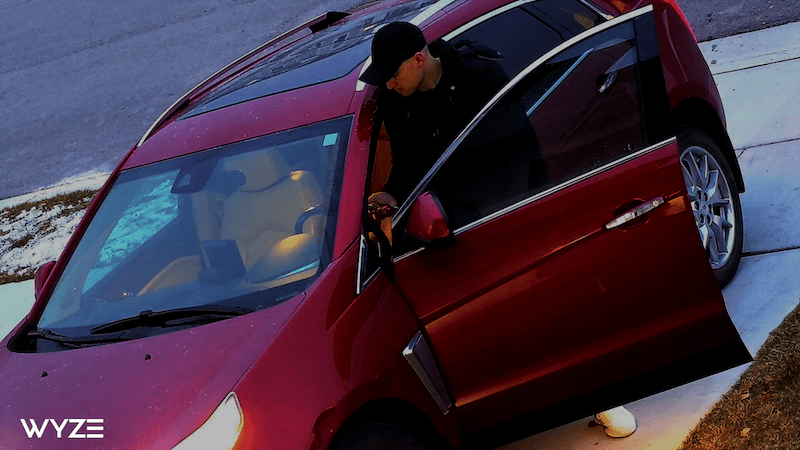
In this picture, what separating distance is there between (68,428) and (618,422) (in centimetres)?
232

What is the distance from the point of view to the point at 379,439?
134 inches

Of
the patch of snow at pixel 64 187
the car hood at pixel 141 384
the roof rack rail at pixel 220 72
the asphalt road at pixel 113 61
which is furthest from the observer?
the asphalt road at pixel 113 61

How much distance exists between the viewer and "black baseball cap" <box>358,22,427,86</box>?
4.07 metres

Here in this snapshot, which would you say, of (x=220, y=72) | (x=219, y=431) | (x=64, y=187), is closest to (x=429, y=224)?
(x=219, y=431)

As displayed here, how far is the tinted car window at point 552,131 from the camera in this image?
3994 millimetres

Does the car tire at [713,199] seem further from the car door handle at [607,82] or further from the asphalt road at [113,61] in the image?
the asphalt road at [113,61]

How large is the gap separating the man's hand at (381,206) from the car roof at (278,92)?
386 mm

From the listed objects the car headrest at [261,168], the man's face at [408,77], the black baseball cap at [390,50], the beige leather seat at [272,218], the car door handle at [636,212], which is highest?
the black baseball cap at [390,50]

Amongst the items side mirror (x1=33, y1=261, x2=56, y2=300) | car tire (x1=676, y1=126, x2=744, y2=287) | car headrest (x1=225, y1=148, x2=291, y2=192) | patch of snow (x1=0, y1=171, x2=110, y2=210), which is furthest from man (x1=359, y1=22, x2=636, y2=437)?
patch of snow (x1=0, y1=171, x2=110, y2=210)

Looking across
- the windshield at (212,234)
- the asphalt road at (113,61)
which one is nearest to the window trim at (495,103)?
the windshield at (212,234)

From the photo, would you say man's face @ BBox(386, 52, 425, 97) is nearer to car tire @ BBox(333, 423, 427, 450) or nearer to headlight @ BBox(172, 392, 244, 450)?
car tire @ BBox(333, 423, 427, 450)

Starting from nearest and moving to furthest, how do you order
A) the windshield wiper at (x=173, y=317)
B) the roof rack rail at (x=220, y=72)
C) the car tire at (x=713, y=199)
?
the windshield wiper at (x=173, y=317) → the car tire at (x=713, y=199) → the roof rack rail at (x=220, y=72)

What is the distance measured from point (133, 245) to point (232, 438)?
5.16 ft

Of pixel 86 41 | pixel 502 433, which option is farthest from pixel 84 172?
pixel 502 433
